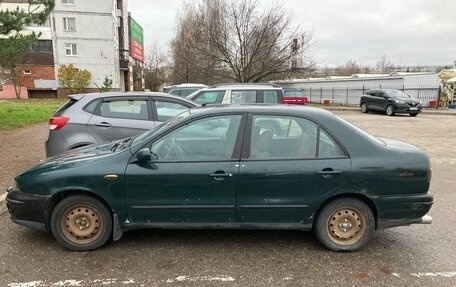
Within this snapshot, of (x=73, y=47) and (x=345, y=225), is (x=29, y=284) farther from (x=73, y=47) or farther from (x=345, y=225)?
(x=73, y=47)

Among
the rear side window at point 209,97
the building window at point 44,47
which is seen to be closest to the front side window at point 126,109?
the rear side window at point 209,97

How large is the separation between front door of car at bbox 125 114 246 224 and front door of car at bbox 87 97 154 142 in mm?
2415

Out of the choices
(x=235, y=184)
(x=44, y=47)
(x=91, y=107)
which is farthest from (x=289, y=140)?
(x=44, y=47)

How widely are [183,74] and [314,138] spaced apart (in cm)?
3516

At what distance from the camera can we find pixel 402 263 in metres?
3.40

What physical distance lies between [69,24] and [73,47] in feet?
7.70

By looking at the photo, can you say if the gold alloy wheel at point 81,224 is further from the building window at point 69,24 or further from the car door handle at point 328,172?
the building window at point 69,24

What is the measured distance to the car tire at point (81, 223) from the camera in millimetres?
3529

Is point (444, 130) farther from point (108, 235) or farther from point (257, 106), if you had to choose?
point (108, 235)

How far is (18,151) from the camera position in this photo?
27.6 ft

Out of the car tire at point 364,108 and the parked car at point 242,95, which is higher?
the parked car at point 242,95

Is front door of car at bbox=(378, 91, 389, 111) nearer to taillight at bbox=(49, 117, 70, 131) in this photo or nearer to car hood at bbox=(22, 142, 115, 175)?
taillight at bbox=(49, 117, 70, 131)

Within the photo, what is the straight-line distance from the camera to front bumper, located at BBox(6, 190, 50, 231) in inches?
138

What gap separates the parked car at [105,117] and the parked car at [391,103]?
1823 cm
